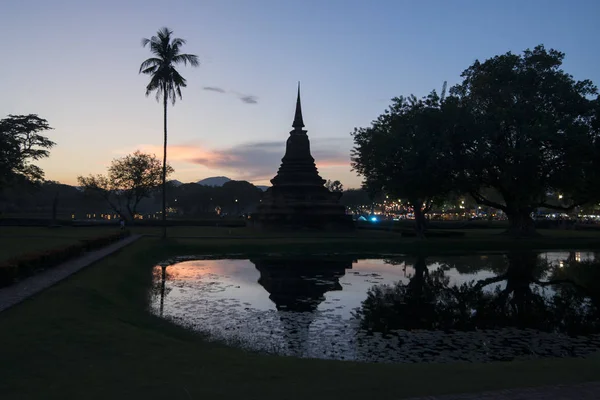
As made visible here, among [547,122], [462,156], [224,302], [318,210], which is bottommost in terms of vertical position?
[224,302]

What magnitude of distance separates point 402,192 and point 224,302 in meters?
29.9

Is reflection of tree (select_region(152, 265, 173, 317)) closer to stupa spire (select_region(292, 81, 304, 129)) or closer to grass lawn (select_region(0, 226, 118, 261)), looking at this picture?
grass lawn (select_region(0, 226, 118, 261))

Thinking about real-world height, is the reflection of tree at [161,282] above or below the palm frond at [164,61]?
below

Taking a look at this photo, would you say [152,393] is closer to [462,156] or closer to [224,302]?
[224,302]

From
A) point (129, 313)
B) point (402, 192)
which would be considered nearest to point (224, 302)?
point (129, 313)

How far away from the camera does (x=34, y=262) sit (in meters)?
20.0

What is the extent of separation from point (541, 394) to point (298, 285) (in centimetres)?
1570

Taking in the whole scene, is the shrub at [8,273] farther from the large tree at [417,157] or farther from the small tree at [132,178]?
the small tree at [132,178]

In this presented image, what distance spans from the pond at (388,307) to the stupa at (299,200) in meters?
24.8

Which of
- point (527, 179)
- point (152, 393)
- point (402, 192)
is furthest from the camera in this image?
point (402, 192)

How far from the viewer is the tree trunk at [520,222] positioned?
4806cm

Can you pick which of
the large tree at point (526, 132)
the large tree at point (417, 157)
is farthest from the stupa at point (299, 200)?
the large tree at point (526, 132)

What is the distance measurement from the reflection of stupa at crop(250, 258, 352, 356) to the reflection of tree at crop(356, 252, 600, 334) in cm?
188

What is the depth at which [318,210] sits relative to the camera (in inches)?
2254
